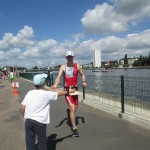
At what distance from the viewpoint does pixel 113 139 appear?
657 centimetres

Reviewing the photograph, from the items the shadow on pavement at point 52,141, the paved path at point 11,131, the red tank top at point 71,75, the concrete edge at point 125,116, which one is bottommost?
the paved path at point 11,131

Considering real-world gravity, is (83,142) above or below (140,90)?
below

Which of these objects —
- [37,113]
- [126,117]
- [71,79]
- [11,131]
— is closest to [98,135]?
[71,79]

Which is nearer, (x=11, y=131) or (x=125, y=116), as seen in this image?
(x=11, y=131)

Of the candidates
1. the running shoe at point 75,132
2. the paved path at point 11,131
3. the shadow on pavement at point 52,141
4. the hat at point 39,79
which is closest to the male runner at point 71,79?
the running shoe at point 75,132

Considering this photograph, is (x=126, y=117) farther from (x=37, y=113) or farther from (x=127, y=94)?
(x=37, y=113)

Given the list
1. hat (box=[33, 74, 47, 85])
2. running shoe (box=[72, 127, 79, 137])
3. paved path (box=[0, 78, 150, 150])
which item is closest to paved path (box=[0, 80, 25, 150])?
paved path (box=[0, 78, 150, 150])

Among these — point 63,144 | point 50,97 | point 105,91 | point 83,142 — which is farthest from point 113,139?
point 105,91

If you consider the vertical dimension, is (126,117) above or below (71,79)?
below

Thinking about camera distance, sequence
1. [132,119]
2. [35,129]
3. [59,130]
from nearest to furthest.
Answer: [35,129]
[59,130]
[132,119]

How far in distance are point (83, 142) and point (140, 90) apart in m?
2.91

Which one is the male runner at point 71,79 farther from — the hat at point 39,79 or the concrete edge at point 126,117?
the hat at point 39,79

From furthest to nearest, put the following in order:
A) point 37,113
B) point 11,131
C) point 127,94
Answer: point 127,94 < point 11,131 < point 37,113

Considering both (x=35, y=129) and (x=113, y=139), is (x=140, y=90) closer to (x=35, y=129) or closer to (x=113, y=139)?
(x=113, y=139)
